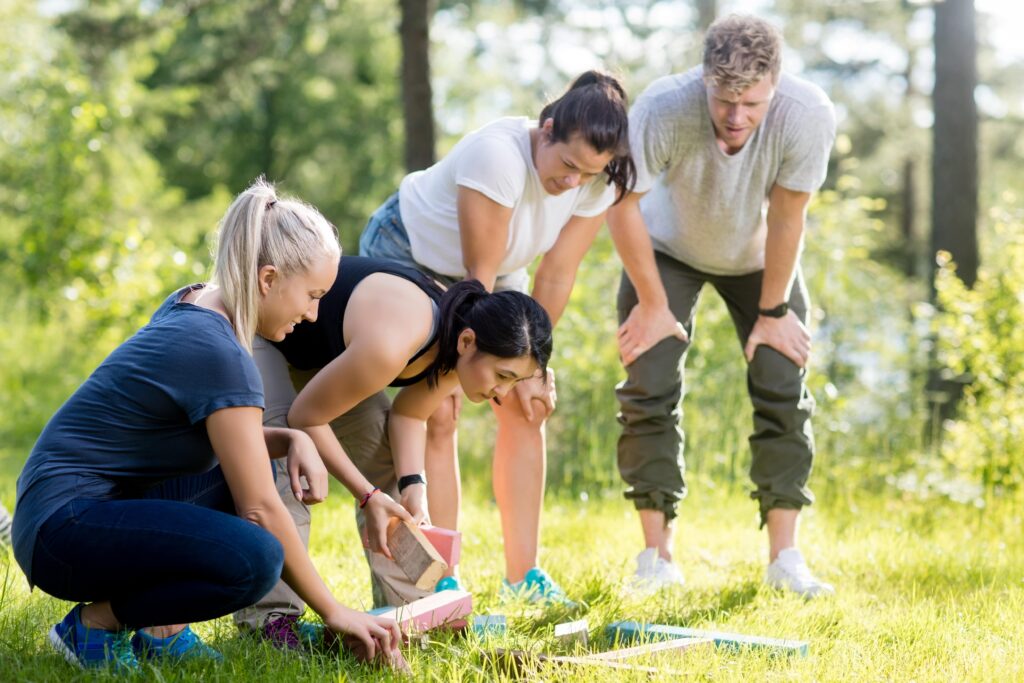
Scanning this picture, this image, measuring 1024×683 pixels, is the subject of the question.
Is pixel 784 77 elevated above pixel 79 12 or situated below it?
below

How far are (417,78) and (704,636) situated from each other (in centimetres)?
707

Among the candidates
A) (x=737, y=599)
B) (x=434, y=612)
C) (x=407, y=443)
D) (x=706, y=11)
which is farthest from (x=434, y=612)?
(x=706, y=11)

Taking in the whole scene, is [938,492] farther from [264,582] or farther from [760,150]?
[264,582]

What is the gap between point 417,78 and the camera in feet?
30.0

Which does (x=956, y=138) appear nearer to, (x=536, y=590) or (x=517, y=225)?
(x=517, y=225)

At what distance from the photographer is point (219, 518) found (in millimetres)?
2414

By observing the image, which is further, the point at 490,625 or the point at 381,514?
the point at 490,625

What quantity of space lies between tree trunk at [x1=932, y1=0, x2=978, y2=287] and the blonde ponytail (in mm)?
7638

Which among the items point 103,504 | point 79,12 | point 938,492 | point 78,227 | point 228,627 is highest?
point 79,12

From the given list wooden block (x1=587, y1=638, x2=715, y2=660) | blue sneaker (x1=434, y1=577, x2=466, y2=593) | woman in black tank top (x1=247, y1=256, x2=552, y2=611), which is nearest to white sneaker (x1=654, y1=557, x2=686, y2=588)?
blue sneaker (x1=434, y1=577, x2=466, y2=593)

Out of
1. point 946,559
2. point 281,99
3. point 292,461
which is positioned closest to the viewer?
point 292,461

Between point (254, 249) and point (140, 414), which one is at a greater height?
point (254, 249)

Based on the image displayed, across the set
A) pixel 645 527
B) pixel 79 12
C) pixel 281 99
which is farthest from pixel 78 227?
pixel 281 99

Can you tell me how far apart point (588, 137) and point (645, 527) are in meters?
1.49
